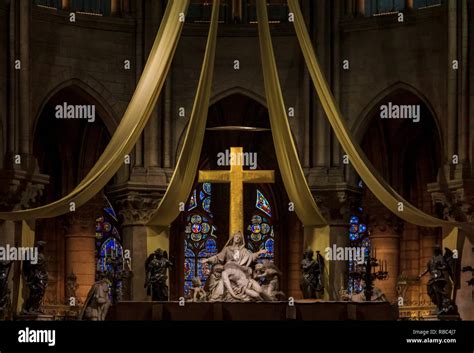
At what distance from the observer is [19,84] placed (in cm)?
4578

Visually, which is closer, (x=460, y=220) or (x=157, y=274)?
(x=157, y=274)

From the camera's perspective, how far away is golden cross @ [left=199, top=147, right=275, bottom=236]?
138 feet

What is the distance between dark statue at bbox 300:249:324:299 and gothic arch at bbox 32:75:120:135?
27.7ft

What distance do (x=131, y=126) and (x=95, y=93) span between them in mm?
8473

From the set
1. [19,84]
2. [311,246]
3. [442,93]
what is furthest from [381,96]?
[19,84]

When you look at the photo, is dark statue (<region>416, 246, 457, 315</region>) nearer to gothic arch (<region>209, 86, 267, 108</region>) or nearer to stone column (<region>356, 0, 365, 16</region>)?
gothic arch (<region>209, 86, 267, 108</region>)

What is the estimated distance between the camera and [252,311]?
37938 mm

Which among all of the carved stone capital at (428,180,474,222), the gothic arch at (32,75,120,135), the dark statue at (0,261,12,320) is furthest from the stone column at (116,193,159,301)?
the carved stone capital at (428,180,474,222)

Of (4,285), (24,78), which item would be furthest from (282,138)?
(24,78)

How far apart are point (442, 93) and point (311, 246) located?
6.61 m

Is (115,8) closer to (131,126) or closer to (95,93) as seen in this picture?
(95,93)

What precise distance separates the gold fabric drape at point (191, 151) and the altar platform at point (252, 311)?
12.8 feet

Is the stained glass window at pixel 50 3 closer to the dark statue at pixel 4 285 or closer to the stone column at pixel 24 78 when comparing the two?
the stone column at pixel 24 78

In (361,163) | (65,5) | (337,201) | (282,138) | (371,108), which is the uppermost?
(65,5)
